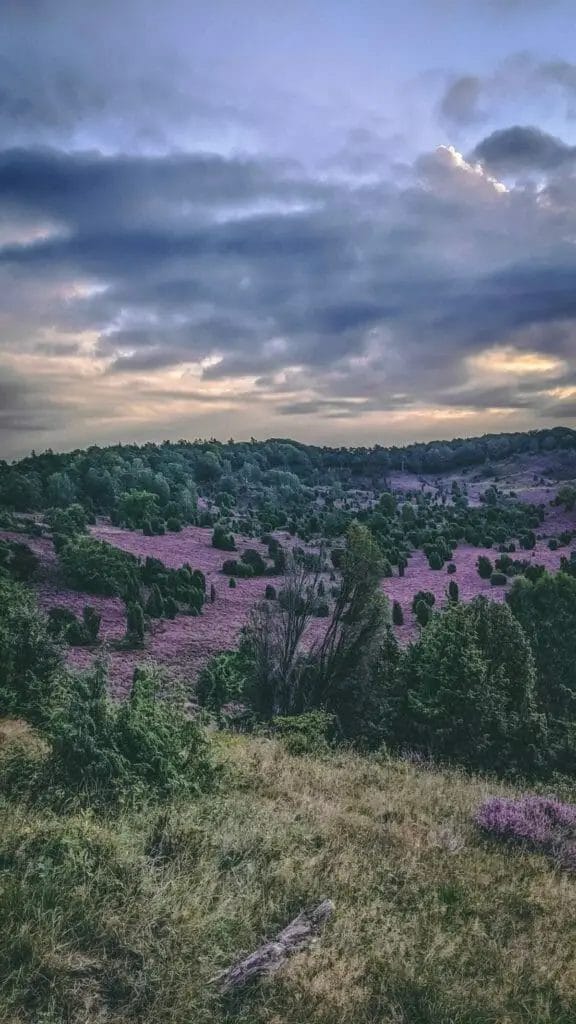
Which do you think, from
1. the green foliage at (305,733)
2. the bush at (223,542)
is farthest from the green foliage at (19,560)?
the green foliage at (305,733)

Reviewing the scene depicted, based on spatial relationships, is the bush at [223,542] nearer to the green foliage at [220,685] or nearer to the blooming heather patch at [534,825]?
the green foliage at [220,685]

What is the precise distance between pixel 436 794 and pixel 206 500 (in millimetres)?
84486

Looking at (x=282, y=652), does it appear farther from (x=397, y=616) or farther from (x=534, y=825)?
(x=397, y=616)

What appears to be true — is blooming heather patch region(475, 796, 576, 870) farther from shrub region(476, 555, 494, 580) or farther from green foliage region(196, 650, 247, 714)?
shrub region(476, 555, 494, 580)

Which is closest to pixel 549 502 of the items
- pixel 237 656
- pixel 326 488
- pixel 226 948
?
pixel 326 488

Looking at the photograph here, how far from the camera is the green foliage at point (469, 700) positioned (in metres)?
18.4

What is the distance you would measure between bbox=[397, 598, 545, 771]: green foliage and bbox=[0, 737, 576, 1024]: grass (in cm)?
915

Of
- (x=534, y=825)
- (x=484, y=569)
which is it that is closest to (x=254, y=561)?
(x=484, y=569)

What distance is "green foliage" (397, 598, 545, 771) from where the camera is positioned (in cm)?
1839

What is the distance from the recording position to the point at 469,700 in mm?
18422

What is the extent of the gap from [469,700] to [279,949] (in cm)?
1402

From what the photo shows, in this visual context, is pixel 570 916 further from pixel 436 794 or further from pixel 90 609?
pixel 90 609

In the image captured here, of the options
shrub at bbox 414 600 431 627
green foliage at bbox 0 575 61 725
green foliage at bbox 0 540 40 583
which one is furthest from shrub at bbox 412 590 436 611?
green foliage at bbox 0 575 61 725

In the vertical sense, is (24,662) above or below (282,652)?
above
